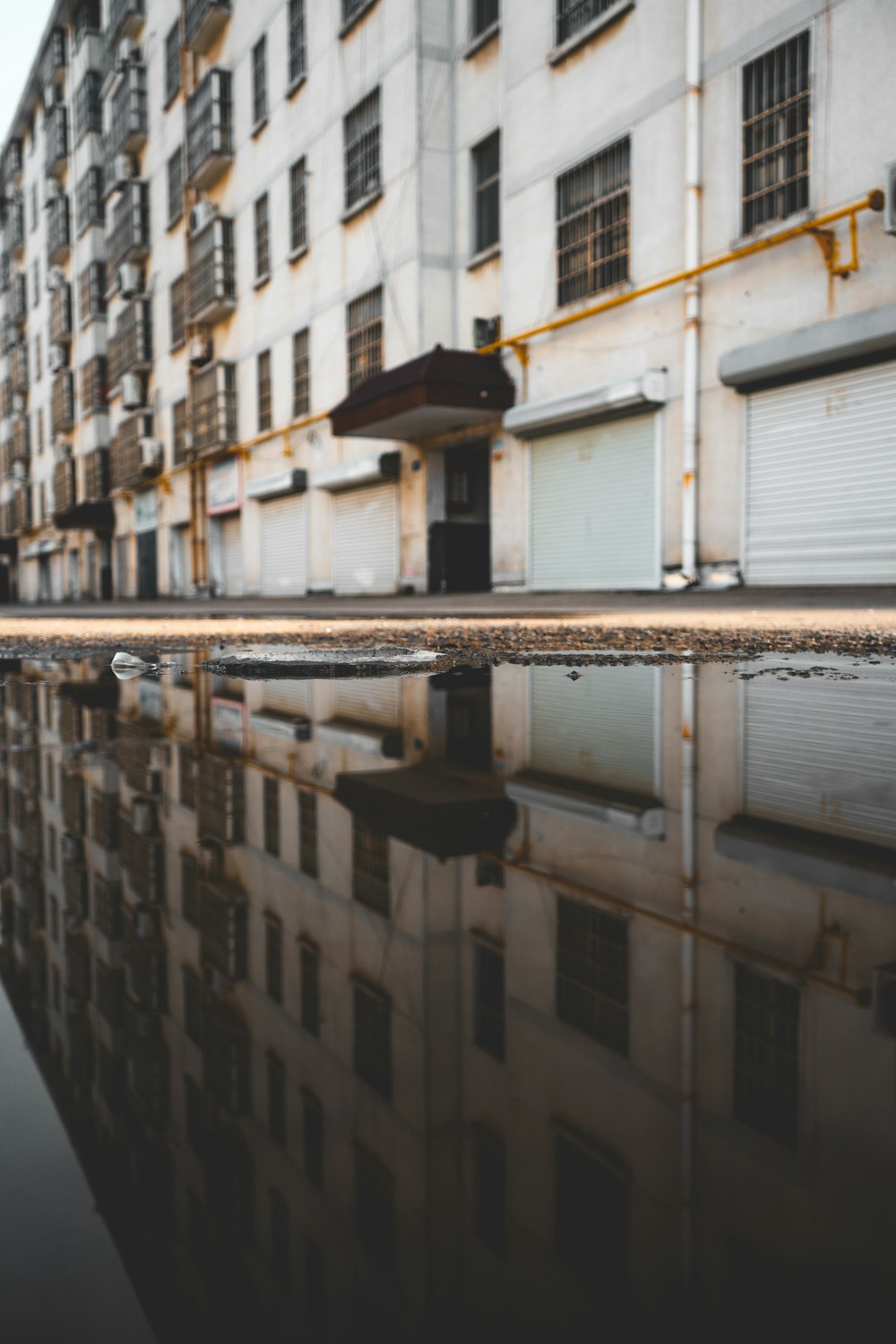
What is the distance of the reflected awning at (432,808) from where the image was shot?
1.57 metres

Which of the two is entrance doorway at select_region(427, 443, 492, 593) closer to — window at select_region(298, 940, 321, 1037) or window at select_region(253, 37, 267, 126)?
window at select_region(253, 37, 267, 126)

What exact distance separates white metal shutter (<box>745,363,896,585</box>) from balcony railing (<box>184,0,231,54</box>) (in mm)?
19861

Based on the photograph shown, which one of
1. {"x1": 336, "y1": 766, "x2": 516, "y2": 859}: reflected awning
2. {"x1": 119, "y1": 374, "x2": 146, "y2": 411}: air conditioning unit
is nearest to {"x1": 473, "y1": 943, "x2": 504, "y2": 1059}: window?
{"x1": 336, "y1": 766, "x2": 516, "y2": 859}: reflected awning

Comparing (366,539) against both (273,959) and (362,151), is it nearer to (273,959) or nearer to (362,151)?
(362,151)

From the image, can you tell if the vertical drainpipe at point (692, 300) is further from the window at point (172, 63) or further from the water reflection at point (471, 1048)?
the window at point (172, 63)

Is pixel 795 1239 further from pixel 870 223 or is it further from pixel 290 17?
pixel 290 17

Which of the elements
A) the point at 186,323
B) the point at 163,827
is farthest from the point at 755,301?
the point at 186,323

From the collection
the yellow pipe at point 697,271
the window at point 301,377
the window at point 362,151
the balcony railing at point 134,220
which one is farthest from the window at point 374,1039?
the balcony railing at point 134,220

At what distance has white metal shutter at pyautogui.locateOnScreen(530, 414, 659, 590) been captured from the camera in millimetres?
14156

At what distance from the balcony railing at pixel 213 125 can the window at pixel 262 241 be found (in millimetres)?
2190

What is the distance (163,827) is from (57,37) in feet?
157

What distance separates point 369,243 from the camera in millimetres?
19719

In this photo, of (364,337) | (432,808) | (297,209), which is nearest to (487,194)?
(364,337)

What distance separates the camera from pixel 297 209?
74.5 ft
